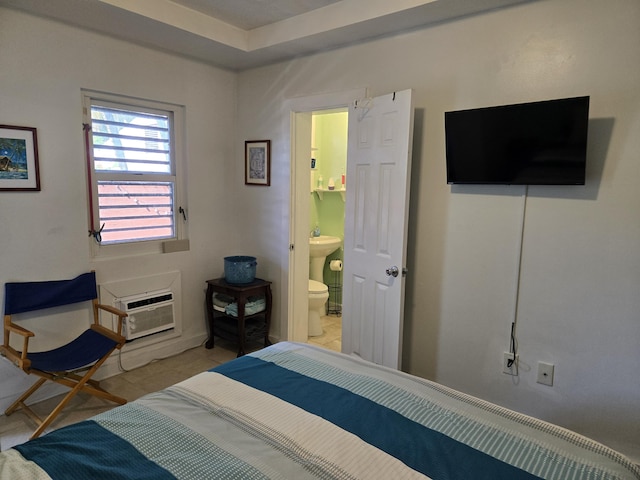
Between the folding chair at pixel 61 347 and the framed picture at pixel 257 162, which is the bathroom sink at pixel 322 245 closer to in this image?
the framed picture at pixel 257 162

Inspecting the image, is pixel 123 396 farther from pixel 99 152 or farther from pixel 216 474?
pixel 216 474

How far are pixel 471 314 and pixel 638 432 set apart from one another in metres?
0.97

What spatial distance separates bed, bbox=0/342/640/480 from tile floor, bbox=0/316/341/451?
1.44 meters

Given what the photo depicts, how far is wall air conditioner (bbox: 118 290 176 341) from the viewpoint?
3.09 metres

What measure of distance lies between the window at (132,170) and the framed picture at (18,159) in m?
0.36

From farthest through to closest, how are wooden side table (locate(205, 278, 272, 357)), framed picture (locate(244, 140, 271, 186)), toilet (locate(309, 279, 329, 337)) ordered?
toilet (locate(309, 279, 329, 337))
framed picture (locate(244, 140, 271, 186))
wooden side table (locate(205, 278, 272, 357))

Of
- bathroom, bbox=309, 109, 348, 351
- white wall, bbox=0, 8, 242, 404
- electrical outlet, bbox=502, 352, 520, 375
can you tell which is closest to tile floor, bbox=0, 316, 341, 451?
white wall, bbox=0, 8, 242, 404

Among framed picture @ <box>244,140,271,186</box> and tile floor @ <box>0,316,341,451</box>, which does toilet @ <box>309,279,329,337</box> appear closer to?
tile floor @ <box>0,316,341,451</box>

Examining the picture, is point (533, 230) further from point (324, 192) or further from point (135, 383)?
point (135, 383)

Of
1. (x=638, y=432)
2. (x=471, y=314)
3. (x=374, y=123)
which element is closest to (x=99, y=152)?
(x=374, y=123)

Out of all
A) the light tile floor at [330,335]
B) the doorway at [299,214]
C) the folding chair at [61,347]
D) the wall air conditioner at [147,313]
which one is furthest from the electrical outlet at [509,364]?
the wall air conditioner at [147,313]

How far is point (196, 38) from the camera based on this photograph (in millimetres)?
2885

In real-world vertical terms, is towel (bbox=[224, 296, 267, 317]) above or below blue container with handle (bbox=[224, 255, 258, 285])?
below

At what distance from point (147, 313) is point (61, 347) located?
653mm
